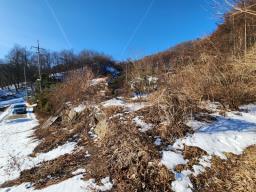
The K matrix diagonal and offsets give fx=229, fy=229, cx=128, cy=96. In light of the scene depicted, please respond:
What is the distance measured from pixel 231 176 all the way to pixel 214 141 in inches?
44.4

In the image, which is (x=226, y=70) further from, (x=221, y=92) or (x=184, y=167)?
(x=184, y=167)

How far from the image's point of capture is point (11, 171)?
6730 millimetres

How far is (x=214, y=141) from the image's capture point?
16.2 feet

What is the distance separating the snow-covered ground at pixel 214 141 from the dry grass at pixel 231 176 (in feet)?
0.46

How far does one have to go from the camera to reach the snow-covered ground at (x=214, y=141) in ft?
13.7

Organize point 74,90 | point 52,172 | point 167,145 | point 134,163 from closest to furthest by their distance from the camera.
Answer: point 134,163 → point 167,145 → point 52,172 → point 74,90

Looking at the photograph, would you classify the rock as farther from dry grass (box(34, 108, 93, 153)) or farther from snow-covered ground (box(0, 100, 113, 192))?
dry grass (box(34, 108, 93, 153))

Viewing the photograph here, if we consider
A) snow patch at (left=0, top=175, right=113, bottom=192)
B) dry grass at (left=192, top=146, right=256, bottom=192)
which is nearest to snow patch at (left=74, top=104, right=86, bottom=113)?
snow patch at (left=0, top=175, right=113, bottom=192)

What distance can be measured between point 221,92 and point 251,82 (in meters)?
0.85

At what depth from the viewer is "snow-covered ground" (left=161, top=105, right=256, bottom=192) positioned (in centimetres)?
418

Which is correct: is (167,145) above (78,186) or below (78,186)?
above

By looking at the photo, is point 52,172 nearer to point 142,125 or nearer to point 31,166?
point 31,166

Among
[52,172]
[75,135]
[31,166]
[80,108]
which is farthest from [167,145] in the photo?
[80,108]

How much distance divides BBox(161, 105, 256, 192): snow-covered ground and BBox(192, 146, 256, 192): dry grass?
141 millimetres
